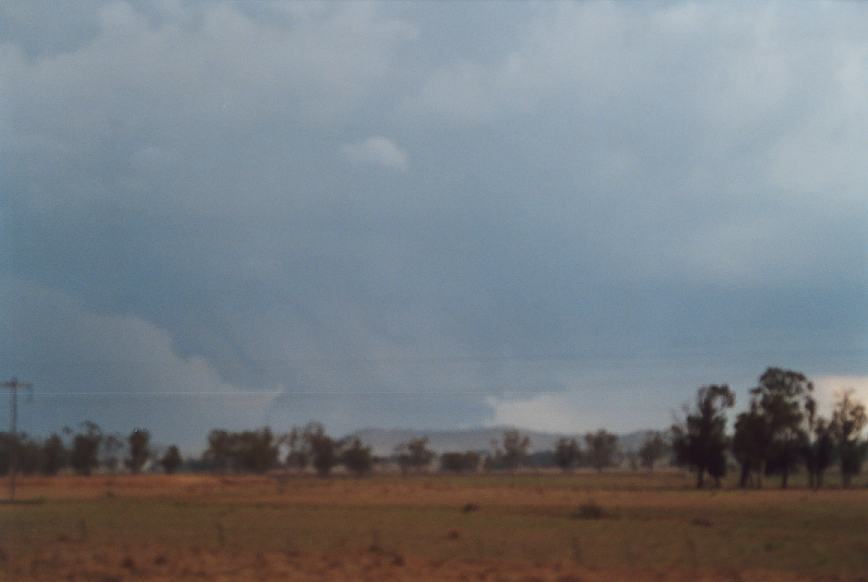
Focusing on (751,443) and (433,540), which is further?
(751,443)

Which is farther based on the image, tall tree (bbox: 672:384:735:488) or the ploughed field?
tall tree (bbox: 672:384:735:488)

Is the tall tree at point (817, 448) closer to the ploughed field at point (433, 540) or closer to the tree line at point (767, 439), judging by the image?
the tree line at point (767, 439)

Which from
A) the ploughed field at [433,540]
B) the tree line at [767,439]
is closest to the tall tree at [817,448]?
the tree line at [767,439]

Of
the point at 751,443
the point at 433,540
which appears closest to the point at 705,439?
the point at 751,443

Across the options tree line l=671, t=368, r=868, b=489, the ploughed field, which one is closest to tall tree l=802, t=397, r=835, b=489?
tree line l=671, t=368, r=868, b=489

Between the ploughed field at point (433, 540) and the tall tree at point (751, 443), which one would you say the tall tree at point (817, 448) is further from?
the ploughed field at point (433, 540)

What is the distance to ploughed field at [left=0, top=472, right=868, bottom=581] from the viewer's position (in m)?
31.0

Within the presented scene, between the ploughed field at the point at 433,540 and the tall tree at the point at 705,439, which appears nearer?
the ploughed field at the point at 433,540

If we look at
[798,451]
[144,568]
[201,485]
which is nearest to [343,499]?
[201,485]

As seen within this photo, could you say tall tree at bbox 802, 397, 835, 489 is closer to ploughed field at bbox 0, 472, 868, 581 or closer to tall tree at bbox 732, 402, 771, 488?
tall tree at bbox 732, 402, 771, 488

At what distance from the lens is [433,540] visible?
1795 inches

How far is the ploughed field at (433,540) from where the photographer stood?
3095cm

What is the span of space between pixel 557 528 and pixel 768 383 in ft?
321

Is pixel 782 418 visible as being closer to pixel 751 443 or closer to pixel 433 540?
pixel 751 443
